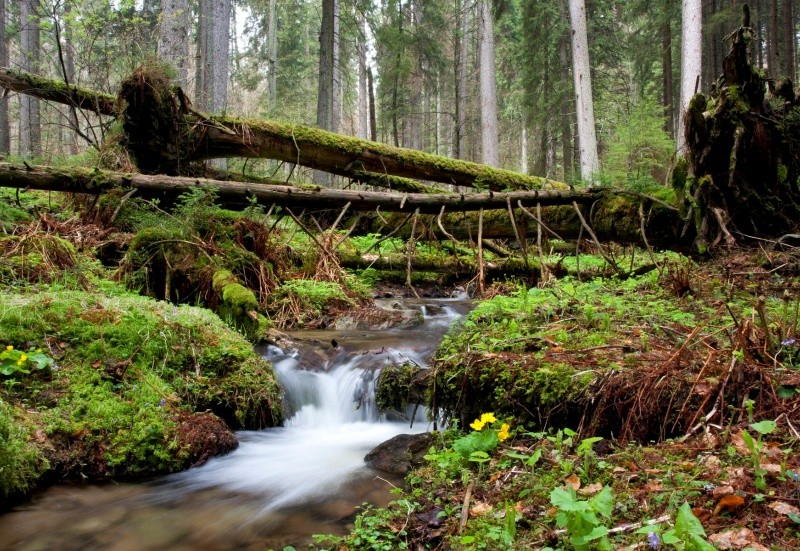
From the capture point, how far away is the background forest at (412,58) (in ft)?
43.9

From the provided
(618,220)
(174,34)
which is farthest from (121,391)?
(174,34)

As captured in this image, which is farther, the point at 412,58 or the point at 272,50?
the point at 272,50

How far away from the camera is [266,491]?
12.9 feet

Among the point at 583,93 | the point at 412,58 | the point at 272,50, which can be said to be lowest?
the point at 583,93

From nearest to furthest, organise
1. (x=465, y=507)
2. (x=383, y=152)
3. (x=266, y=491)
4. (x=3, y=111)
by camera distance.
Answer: (x=465, y=507) < (x=266, y=491) < (x=383, y=152) < (x=3, y=111)

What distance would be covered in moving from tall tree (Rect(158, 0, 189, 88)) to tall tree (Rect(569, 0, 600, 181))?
34.4ft

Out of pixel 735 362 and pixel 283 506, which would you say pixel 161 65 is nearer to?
pixel 283 506

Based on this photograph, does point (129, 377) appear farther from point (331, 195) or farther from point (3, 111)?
point (3, 111)

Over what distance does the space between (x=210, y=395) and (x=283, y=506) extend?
48.3 inches

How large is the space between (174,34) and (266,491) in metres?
13.0

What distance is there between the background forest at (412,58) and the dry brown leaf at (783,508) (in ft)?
19.5

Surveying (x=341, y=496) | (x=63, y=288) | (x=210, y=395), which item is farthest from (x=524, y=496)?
(x=63, y=288)

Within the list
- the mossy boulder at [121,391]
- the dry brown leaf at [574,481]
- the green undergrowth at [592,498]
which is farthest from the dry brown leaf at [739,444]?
the mossy boulder at [121,391]

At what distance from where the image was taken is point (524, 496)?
250cm
